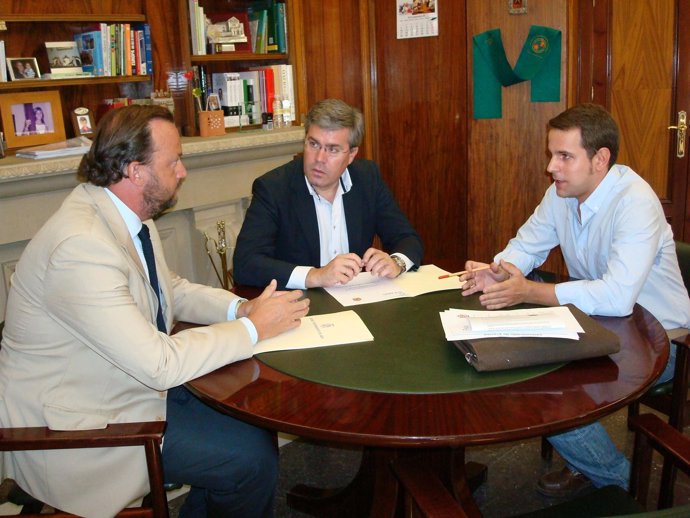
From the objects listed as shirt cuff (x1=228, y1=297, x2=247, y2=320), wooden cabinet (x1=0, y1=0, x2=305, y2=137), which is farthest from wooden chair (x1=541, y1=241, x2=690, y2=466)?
wooden cabinet (x1=0, y1=0, x2=305, y2=137)

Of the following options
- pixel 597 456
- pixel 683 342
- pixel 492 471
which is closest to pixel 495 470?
pixel 492 471

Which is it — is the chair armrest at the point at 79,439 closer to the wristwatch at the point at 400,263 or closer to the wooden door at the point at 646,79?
the wristwatch at the point at 400,263

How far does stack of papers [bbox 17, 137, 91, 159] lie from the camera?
277 cm

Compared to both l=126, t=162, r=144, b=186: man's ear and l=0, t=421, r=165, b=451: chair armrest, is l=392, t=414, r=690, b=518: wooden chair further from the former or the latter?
l=126, t=162, r=144, b=186: man's ear

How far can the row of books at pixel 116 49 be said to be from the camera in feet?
10.0

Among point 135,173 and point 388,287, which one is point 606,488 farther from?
point 135,173

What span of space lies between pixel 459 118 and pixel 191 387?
2.87 meters

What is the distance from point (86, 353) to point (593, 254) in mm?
1476

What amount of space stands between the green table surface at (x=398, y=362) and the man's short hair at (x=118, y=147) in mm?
569

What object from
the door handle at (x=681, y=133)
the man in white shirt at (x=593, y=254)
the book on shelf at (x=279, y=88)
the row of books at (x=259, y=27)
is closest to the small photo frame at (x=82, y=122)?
the row of books at (x=259, y=27)

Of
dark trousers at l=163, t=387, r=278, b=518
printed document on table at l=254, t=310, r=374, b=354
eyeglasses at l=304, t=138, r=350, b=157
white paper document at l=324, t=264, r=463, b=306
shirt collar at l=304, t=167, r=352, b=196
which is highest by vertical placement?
eyeglasses at l=304, t=138, r=350, b=157

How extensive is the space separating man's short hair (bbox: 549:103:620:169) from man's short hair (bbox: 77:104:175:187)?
1.21m

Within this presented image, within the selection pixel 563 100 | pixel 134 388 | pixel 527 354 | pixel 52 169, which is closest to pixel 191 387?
pixel 134 388

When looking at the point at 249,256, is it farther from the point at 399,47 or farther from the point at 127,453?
the point at 399,47
